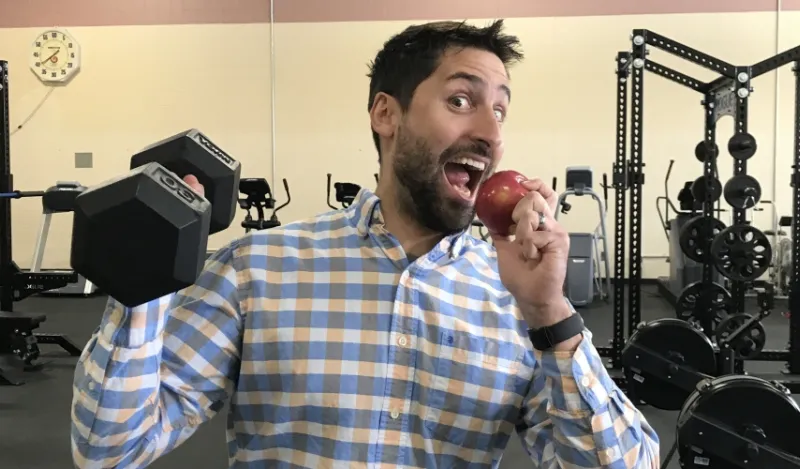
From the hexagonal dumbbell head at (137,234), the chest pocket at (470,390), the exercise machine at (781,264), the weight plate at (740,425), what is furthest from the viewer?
the exercise machine at (781,264)

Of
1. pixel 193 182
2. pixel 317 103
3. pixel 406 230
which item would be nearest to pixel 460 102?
pixel 406 230

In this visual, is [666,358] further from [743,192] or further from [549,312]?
[549,312]

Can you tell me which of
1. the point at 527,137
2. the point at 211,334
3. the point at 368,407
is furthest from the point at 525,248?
the point at 527,137

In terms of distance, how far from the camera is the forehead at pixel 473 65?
3.86 feet

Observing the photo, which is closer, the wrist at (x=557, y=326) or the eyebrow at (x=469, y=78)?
the wrist at (x=557, y=326)

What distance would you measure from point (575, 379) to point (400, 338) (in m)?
0.30

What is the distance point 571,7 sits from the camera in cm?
710

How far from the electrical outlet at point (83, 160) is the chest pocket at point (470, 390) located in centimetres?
746

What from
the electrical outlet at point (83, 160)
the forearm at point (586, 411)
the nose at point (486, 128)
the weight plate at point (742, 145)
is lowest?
the forearm at point (586, 411)

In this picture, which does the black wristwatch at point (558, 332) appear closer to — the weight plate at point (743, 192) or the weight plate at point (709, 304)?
the weight plate at point (743, 192)

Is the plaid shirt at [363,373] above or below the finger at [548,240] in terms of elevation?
below

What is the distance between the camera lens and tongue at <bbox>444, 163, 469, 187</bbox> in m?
1.19

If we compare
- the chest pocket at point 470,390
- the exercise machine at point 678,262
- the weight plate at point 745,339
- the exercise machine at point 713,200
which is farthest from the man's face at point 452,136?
the exercise machine at point 678,262

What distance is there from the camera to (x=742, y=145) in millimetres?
3748
